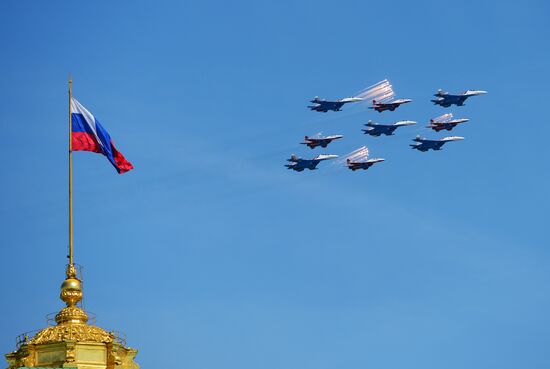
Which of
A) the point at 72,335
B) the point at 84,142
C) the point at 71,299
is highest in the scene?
the point at 84,142

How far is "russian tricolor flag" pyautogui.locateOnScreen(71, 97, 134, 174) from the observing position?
103375 mm

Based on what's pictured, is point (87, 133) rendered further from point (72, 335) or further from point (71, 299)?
point (72, 335)

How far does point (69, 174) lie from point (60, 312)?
8.98 meters

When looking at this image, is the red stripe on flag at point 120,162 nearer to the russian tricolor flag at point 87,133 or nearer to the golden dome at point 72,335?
the russian tricolor flag at point 87,133

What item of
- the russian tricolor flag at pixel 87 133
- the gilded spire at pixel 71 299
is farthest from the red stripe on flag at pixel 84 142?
the gilded spire at pixel 71 299

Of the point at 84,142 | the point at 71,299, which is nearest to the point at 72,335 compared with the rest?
the point at 71,299

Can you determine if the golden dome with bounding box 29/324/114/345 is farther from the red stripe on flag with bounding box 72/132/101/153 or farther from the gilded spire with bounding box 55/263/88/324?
the red stripe on flag with bounding box 72/132/101/153

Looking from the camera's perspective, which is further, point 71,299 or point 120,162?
point 120,162

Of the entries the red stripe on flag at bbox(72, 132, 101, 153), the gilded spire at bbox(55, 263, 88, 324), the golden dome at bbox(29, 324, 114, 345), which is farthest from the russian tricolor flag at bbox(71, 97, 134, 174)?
the golden dome at bbox(29, 324, 114, 345)

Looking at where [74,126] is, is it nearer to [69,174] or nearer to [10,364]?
[69,174]

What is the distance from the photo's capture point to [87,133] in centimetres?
10412

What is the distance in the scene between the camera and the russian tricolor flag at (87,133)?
4070 inches

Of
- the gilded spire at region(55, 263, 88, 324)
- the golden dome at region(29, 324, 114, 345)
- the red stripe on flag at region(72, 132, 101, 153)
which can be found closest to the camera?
the golden dome at region(29, 324, 114, 345)

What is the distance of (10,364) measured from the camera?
8969 centimetres
